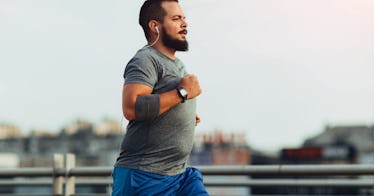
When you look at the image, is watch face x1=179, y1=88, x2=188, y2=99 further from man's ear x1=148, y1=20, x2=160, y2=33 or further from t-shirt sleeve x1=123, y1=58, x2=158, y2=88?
man's ear x1=148, y1=20, x2=160, y2=33

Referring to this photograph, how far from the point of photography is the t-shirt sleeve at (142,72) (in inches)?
132

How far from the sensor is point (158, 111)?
331cm

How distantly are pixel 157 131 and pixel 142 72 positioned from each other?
0.28 m

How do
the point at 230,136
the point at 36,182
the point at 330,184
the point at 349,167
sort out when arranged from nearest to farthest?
the point at 349,167, the point at 330,184, the point at 36,182, the point at 230,136

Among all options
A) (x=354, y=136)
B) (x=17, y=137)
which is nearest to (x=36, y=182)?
(x=354, y=136)

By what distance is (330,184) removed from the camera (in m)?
6.71

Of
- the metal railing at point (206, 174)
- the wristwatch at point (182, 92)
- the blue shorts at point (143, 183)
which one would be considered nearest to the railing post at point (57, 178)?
the metal railing at point (206, 174)

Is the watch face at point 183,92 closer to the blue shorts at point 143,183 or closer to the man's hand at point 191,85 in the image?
the man's hand at point 191,85

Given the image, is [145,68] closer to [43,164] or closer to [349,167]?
[349,167]

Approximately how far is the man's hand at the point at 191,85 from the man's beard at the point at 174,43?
194 mm

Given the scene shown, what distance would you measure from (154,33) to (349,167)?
2314 millimetres

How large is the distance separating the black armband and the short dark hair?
17.3 inches

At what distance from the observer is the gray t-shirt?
11.2 feet

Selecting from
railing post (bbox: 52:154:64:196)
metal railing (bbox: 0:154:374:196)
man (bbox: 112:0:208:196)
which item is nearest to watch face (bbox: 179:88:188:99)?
man (bbox: 112:0:208:196)
